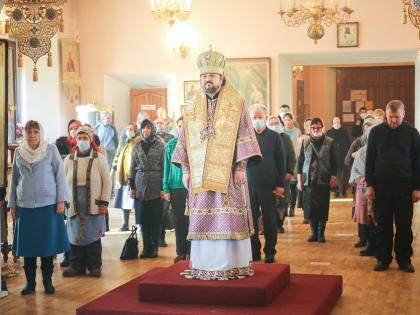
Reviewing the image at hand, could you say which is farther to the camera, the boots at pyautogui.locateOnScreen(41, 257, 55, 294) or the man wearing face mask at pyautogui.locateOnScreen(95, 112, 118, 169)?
the man wearing face mask at pyautogui.locateOnScreen(95, 112, 118, 169)

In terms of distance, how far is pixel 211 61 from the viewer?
231 inches

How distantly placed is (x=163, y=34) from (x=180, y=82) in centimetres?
114

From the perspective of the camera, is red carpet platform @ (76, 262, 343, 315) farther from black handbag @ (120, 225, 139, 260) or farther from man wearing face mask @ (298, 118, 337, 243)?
man wearing face mask @ (298, 118, 337, 243)

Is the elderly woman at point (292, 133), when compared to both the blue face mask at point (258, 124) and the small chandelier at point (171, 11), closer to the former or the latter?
the small chandelier at point (171, 11)

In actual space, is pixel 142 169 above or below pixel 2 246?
above

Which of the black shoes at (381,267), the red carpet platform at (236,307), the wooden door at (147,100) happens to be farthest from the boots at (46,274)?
the wooden door at (147,100)

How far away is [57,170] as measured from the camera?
651 centimetres

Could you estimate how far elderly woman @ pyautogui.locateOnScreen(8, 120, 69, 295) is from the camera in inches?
251

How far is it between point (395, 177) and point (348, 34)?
8.32m

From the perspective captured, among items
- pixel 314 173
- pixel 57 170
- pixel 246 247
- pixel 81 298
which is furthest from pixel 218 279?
pixel 314 173

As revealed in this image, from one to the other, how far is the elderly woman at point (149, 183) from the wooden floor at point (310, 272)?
0.27m

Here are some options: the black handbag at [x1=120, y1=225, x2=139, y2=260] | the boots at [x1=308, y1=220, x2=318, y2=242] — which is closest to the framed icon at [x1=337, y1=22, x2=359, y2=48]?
the boots at [x1=308, y1=220, x2=318, y2=242]

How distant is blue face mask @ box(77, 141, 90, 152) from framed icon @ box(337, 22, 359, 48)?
8812mm

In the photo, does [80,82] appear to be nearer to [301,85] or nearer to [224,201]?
[301,85]
